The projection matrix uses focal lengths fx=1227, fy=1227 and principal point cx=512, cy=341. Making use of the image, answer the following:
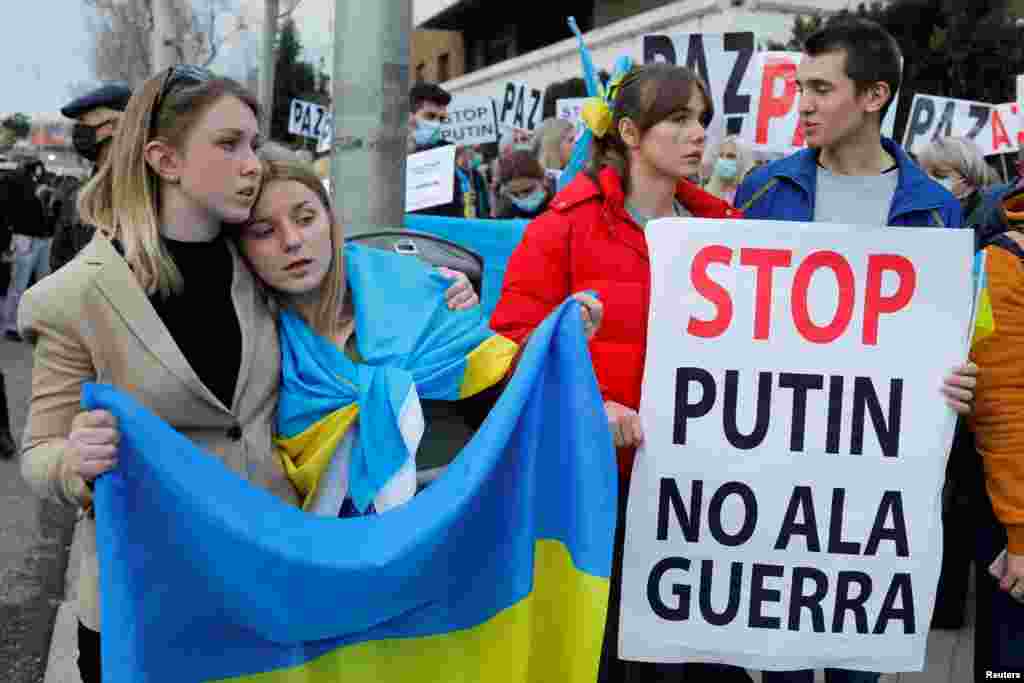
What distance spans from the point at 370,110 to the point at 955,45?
67.6 ft

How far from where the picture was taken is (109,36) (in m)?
51.5

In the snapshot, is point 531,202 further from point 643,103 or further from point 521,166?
point 643,103

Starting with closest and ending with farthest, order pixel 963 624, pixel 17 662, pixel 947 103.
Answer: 1. pixel 17 662
2. pixel 963 624
3. pixel 947 103

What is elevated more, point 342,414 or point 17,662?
point 342,414

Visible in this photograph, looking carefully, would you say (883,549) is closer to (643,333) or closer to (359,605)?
(643,333)

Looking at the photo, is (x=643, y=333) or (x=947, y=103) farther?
(x=947, y=103)

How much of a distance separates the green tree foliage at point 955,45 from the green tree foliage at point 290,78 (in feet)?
114

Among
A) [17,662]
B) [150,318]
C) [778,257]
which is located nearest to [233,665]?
[150,318]

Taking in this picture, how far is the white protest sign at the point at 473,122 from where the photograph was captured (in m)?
13.0

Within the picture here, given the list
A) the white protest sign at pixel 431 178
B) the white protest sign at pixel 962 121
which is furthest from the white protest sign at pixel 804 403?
the white protest sign at pixel 962 121

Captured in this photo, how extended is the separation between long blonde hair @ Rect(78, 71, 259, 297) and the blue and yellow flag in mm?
329

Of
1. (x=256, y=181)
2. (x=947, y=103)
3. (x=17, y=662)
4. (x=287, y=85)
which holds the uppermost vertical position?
(x=287, y=85)

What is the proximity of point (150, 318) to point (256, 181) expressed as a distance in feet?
1.18

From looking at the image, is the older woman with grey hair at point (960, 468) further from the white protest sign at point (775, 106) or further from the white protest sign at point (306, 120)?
the white protest sign at point (306, 120)
